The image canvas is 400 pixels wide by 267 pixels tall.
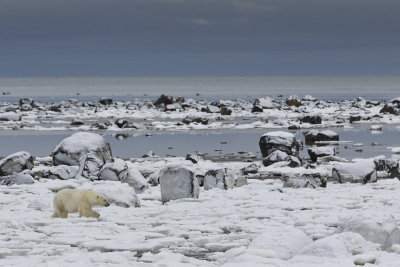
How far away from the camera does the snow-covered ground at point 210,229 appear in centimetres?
739

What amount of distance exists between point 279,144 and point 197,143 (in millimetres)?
5176

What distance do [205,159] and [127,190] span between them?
6967 mm

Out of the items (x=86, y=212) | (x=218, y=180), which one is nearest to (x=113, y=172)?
(x=218, y=180)

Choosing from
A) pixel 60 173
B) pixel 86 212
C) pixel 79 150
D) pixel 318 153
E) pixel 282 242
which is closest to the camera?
pixel 282 242

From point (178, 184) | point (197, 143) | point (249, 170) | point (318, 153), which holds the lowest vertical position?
point (197, 143)

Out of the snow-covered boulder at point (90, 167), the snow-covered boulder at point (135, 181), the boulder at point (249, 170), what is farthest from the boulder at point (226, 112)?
the snow-covered boulder at point (135, 181)

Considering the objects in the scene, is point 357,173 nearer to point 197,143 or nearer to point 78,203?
point 78,203

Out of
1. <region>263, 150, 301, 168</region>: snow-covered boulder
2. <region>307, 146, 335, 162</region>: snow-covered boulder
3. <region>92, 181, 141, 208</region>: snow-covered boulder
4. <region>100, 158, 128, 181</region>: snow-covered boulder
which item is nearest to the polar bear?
<region>92, 181, 141, 208</region>: snow-covered boulder

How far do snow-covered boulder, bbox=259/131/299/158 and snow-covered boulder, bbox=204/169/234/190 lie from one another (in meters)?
4.96

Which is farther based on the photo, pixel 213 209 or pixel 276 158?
pixel 276 158

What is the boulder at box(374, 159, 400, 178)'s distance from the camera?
14149 millimetres

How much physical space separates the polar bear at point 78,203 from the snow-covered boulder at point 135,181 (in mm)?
2724

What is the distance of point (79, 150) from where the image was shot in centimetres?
1641

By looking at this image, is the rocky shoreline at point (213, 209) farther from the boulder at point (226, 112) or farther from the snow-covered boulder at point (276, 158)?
the boulder at point (226, 112)
